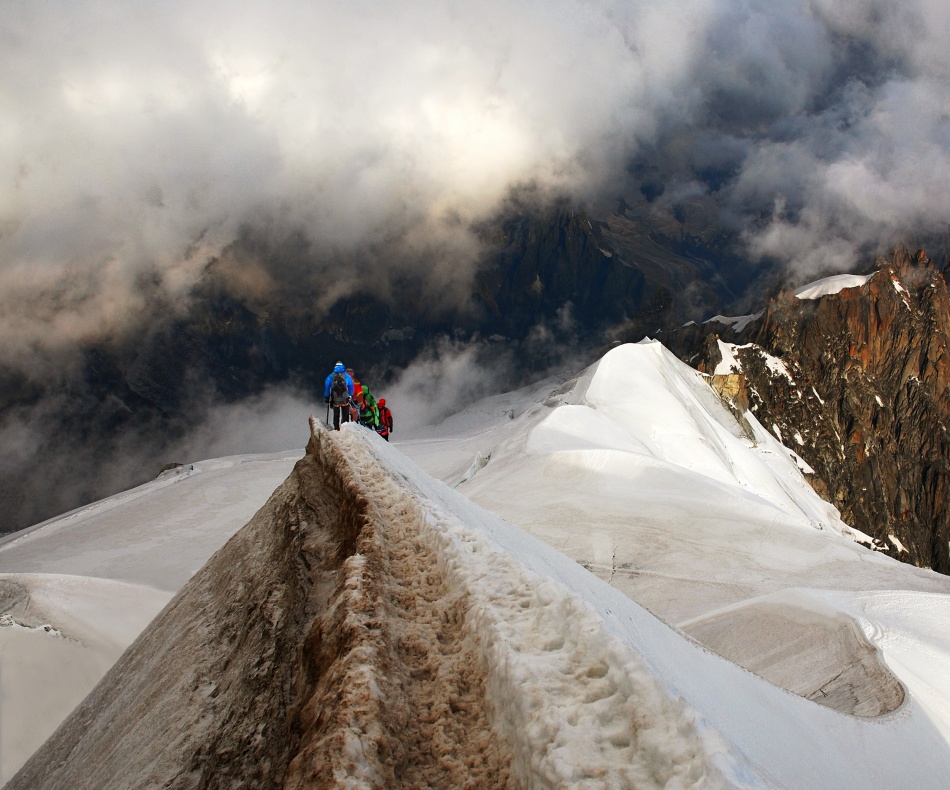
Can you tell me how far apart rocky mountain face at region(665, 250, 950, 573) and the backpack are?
150ft

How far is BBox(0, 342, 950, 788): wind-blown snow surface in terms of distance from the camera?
233 centimetres

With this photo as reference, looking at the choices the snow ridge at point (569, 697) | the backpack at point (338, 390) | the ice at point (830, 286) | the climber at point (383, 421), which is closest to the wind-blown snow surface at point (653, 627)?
the snow ridge at point (569, 697)

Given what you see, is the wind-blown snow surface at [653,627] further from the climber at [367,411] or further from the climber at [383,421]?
the climber at [367,411]

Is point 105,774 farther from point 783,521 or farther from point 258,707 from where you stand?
point 783,521

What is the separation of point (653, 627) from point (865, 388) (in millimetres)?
77637

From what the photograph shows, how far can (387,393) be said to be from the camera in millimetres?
140375

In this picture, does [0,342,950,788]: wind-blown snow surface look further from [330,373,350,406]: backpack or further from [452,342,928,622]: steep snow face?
[330,373,350,406]: backpack

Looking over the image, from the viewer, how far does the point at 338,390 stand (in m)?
13.4

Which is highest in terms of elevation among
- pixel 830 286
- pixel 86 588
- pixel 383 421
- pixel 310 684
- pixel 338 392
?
pixel 830 286

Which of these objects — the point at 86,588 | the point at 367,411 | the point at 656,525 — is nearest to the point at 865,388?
the point at 656,525

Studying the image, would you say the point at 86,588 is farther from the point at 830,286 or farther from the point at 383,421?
the point at 830,286

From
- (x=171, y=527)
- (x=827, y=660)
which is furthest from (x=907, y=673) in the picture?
(x=171, y=527)

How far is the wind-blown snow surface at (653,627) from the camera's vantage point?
233cm

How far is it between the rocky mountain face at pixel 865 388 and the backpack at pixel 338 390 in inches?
1804
